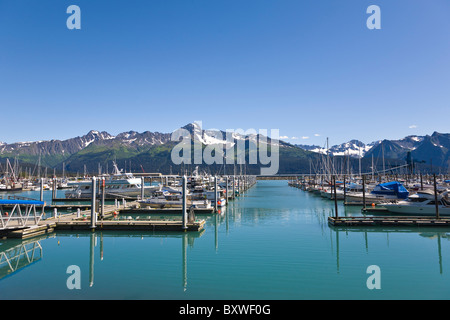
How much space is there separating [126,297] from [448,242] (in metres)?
32.4

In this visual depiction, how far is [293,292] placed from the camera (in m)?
18.2

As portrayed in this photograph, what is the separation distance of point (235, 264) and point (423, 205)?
3790 centimetres

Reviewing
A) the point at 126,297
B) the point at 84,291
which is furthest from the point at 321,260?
the point at 84,291

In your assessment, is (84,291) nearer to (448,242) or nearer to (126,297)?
(126,297)

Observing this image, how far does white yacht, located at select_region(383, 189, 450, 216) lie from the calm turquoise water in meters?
11.2

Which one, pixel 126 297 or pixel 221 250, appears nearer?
pixel 126 297

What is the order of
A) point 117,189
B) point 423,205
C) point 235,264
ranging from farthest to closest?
point 117,189
point 423,205
point 235,264

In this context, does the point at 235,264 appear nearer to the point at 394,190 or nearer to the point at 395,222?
the point at 395,222

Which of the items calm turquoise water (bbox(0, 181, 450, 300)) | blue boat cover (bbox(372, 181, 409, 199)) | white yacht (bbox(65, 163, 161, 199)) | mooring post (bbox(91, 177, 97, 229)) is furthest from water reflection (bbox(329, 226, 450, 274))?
white yacht (bbox(65, 163, 161, 199))

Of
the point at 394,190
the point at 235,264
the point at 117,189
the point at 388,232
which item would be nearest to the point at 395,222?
the point at 388,232

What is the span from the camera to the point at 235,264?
24.2m

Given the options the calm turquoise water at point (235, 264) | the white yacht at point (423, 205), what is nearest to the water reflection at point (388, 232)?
the calm turquoise water at point (235, 264)
